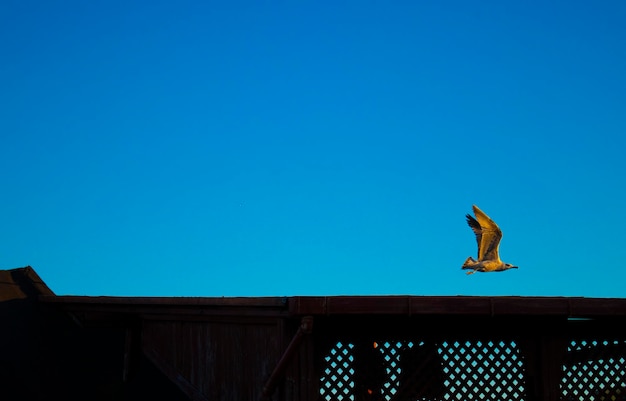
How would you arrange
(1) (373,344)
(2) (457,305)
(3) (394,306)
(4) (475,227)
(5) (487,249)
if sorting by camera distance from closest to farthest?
(3) (394,306) < (2) (457,305) < (1) (373,344) < (5) (487,249) < (4) (475,227)

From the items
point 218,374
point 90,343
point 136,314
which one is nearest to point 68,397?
point 90,343

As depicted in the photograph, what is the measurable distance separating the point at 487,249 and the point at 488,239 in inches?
6.0

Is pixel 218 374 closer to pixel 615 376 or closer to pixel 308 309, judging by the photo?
pixel 308 309

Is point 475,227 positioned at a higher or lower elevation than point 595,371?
higher

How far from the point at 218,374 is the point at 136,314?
6.31 ft

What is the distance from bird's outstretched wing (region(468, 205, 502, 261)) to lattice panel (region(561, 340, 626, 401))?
2319 millimetres

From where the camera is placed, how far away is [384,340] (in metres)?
9.20

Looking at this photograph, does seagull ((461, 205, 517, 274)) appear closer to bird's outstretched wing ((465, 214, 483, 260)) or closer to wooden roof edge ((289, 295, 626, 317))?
bird's outstretched wing ((465, 214, 483, 260))

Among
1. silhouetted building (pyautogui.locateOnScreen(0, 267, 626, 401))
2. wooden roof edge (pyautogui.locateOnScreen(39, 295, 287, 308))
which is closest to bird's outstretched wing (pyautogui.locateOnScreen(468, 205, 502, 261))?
silhouetted building (pyautogui.locateOnScreen(0, 267, 626, 401))

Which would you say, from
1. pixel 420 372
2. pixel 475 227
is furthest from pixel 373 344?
pixel 475 227

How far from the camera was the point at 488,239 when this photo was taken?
12016 millimetres

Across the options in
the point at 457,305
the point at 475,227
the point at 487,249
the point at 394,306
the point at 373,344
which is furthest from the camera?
the point at 475,227

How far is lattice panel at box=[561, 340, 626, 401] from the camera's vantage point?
31.9 feet

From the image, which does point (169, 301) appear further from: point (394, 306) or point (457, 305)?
point (457, 305)
